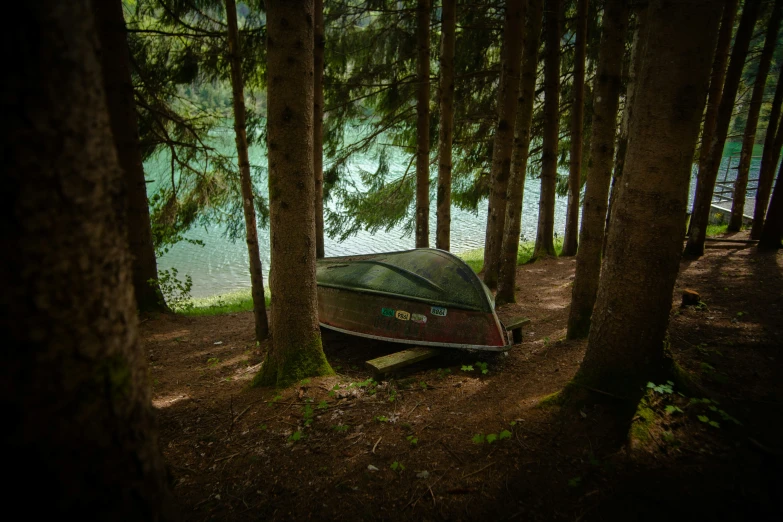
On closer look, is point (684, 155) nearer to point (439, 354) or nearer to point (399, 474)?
point (399, 474)

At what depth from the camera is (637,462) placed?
2.37 m

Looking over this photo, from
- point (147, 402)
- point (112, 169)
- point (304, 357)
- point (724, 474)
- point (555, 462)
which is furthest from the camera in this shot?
point (304, 357)

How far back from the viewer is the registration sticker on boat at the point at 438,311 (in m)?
4.86

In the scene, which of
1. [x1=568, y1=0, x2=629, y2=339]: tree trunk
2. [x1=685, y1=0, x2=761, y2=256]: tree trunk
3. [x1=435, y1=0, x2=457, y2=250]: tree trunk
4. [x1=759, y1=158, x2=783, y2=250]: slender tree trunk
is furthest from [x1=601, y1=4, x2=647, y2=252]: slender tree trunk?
[x1=759, y1=158, x2=783, y2=250]: slender tree trunk

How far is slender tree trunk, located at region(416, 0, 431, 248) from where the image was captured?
7.49 m

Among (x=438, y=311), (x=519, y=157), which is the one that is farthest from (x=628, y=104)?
(x=438, y=311)

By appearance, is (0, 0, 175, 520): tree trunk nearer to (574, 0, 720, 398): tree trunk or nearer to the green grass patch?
(574, 0, 720, 398): tree trunk

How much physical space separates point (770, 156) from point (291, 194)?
11.3 meters

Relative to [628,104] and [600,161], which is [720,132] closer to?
[628,104]

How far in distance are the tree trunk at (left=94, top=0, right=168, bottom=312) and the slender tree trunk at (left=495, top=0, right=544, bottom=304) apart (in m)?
6.11

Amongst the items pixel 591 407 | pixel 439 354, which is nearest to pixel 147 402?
pixel 591 407

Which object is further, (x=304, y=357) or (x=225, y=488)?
(x=304, y=357)

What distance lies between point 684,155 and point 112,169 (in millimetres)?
3178

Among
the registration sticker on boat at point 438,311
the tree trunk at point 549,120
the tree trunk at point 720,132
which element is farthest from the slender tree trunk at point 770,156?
the registration sticker on boat at point 438,311
